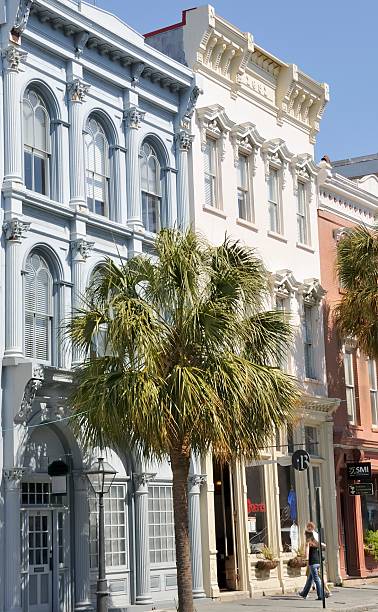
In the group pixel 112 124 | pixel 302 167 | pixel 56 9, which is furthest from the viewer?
pixel 302 167

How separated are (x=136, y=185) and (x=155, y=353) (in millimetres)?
7670

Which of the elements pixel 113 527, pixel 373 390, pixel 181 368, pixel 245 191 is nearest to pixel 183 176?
pixel 245 191

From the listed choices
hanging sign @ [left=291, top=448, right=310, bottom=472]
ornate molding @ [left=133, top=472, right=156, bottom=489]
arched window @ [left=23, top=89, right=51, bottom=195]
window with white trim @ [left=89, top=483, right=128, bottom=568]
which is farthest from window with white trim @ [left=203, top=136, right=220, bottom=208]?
window with white trim @ [left=89, top=483, right=128, bottom=568]

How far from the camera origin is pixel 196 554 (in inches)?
1023

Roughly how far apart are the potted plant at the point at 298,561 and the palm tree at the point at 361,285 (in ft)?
18.9

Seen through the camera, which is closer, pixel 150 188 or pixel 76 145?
pixel 76 145

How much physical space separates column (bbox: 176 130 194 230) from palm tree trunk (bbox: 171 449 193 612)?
9158 millimetres

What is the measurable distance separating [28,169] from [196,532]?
9200 millimetres

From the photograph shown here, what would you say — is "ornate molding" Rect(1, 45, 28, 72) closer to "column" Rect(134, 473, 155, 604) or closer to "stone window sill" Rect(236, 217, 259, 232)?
"column" Rect(134, 473, 155, 604)

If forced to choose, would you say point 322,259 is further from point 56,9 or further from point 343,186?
point 56,9

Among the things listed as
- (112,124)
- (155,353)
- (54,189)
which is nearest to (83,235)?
(54,189)

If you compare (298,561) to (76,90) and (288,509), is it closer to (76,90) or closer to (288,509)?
(288,509)

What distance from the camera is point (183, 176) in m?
27.8

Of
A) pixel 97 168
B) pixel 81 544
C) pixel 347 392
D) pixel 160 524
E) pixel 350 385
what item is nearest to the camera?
pixel 81 544
